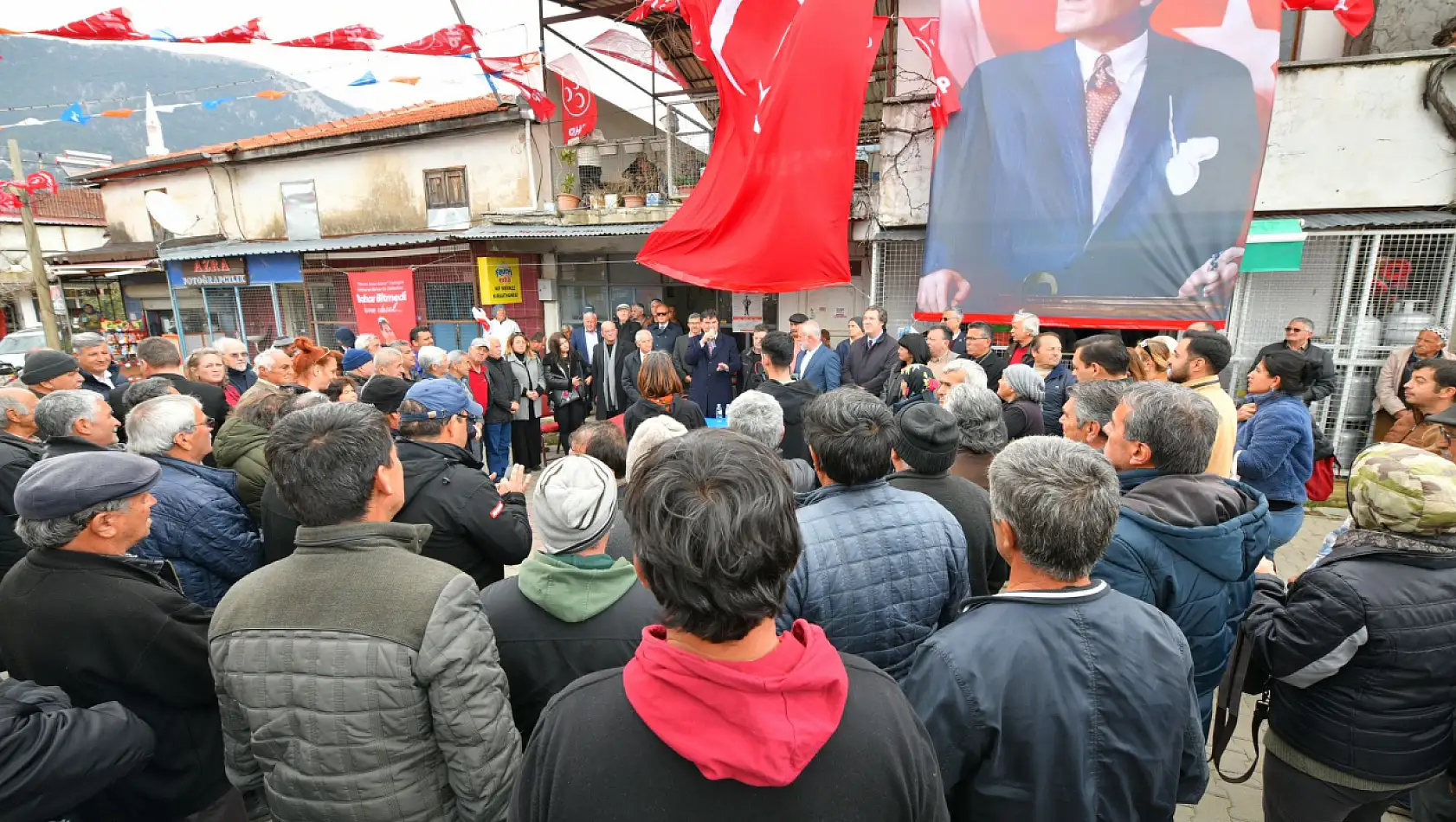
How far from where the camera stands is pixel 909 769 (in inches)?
41.2

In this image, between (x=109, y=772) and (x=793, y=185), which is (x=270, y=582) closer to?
(x=109, y=772)

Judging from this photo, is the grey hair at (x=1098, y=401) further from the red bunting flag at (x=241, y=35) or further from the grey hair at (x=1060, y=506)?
the red bunting flag at (x=241, y=35)

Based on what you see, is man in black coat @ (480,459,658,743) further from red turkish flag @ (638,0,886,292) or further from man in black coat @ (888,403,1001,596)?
red turkish flag @ (638,0,886,292)

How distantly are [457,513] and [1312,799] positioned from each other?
309 centimetres

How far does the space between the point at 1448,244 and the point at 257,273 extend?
19655mm

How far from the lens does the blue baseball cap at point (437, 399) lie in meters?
2.78

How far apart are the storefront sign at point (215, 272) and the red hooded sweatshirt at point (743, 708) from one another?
17575mm

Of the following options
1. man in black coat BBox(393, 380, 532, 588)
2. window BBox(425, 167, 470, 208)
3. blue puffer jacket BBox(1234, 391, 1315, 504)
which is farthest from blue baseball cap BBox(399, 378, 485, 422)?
window BBox(425, 167, 470, 208)

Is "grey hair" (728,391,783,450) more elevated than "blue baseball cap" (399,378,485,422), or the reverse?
"blue baseball cap" (399,378,485,422)

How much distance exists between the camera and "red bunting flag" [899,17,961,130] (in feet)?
26.7

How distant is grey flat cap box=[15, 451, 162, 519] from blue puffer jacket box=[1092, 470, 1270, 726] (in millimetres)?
2940

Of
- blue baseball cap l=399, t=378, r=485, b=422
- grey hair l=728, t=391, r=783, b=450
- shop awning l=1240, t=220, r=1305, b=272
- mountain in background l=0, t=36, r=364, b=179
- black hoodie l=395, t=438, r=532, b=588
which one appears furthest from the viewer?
mountain in background l=0, t=36, r=364, b=179

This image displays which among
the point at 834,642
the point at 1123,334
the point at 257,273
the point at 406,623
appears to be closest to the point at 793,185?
the point at 1123,334

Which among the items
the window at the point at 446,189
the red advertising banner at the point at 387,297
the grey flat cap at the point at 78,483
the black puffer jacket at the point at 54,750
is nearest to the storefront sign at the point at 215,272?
the red advertising banner at the point at 387,297
